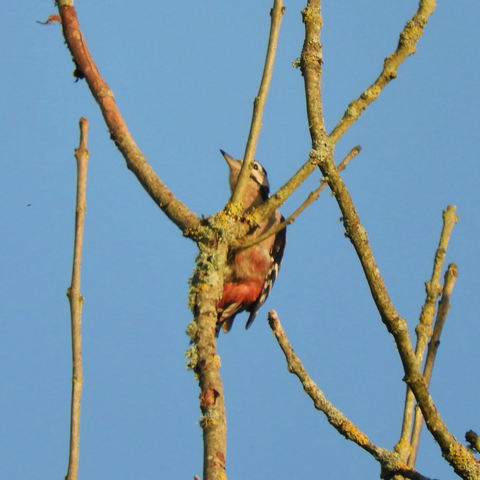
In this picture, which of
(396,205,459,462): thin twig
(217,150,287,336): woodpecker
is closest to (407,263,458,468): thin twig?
(396,205,459,462): thin twig

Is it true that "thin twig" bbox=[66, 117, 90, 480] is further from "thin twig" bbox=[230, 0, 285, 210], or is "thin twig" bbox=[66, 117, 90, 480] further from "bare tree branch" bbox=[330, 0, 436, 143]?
"bare tree branch" bbox=[330, 0, 436, 143]

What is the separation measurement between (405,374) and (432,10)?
70.3 inches

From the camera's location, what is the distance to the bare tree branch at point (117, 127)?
2.66 metres

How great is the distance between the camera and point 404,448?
2.65 m

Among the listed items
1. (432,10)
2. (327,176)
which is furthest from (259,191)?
(327,176)

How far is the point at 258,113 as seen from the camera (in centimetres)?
262

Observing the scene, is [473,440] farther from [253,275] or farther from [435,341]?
[253,275]

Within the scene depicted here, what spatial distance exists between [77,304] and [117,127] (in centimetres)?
90

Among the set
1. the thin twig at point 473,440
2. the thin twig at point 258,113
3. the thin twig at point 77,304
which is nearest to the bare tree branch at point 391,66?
the thin twig at point 258,113

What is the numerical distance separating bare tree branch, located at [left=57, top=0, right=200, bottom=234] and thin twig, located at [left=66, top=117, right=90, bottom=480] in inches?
8.1

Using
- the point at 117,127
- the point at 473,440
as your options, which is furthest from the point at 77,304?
the point at 473,440

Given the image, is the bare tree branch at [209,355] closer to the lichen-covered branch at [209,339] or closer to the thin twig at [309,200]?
the lichen-covered branch at [209,339]

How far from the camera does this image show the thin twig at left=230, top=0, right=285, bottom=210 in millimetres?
2604

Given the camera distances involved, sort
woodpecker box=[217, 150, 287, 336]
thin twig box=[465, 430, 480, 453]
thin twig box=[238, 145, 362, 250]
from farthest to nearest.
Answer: woodpecker box=[217, 150, 287, 336]
thin twig box=[238, 145, 362, 250]
thin twig box=[465, 430, 480, 453]
